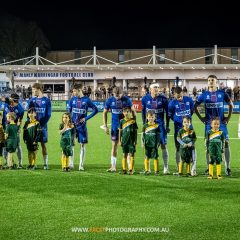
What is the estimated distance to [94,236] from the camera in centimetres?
714

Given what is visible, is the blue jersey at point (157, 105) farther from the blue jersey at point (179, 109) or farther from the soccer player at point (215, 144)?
the soccer player at point (215, 144)

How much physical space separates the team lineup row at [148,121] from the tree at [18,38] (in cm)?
6775

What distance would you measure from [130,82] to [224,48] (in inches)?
853

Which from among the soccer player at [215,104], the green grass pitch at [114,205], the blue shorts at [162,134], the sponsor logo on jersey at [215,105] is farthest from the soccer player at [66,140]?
the sponsor logo on jersey at [215,105]

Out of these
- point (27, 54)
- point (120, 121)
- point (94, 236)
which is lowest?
point (94, 236)

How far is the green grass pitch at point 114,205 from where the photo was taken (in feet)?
24.1

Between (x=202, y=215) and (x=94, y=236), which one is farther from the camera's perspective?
(x=202, y=215)

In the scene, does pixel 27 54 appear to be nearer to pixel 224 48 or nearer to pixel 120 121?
pixel 224 48

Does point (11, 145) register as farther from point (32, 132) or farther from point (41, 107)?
point (41, 107)

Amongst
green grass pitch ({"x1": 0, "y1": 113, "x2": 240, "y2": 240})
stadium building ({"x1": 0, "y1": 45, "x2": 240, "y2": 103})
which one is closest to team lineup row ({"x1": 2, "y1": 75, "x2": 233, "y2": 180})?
green grass pitch ({"x1": 0, "y1": 113, "x2": 240, "y2": 240})

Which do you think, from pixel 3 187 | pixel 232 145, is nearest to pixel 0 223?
pixel 3 187

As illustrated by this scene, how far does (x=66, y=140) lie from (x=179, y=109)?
253 cm

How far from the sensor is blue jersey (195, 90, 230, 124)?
481 inches

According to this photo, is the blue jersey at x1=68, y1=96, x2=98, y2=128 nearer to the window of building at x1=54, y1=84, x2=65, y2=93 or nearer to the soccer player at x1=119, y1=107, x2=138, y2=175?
the soccer player at x1=119, y1=107, x2=138, y2=175
